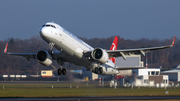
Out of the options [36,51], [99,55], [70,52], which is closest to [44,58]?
[70,52]

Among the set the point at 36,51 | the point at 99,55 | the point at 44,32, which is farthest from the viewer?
the point at 36,51

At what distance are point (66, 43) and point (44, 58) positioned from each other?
568 cm

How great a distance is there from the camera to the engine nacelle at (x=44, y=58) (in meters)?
40.0

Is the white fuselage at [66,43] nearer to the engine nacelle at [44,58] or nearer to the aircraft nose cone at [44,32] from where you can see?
the aircraft nose cone at [44,32]

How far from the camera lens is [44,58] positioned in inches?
1592

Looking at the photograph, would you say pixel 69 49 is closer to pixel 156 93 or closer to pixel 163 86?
pixel 156 93

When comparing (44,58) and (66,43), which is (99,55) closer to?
(66,43)

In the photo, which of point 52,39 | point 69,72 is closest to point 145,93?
point 69,72

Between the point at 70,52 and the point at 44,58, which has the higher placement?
the point at 70,52

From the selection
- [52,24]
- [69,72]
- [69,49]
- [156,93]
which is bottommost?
[156,93]

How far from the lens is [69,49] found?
3691 centimetres

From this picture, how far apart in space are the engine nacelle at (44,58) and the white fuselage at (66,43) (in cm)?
230

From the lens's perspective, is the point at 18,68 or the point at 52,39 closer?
the point at 52,39

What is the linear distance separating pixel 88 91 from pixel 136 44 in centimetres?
9874
